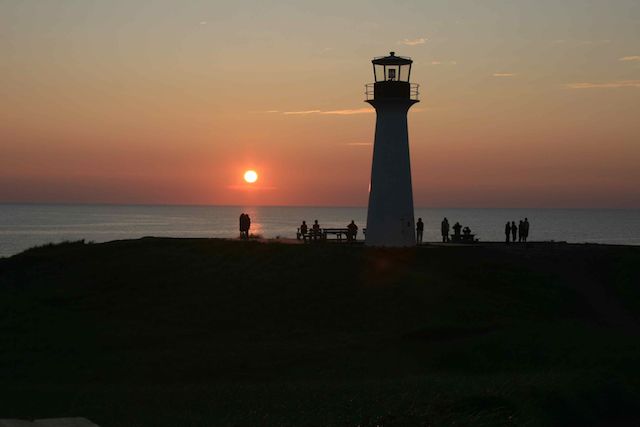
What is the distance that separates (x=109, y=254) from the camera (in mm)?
44750

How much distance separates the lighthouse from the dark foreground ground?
2.85m

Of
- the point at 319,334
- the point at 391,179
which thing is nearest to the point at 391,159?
the point at 391,179

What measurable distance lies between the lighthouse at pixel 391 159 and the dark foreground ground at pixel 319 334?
9.34 feet

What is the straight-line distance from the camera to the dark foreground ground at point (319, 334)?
19.0m

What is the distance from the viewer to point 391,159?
45.4m

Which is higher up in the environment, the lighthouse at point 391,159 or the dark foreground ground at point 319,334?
the lighthouse at point 391,159

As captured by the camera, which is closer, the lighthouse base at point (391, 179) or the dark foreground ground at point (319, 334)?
the dark foreground ground at point (319, 334)

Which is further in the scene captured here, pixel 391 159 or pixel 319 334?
pixel 391 159

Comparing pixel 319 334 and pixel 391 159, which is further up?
pixel 391 159

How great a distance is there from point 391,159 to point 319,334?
16.7 metres

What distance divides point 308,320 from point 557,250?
17.8m

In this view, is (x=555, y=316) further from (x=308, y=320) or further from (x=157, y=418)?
(x=157, y=418)

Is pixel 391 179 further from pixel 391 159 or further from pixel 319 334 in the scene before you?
pixel 319 334

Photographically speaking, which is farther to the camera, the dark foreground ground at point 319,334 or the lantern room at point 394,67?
the lantern room at point 394,67
